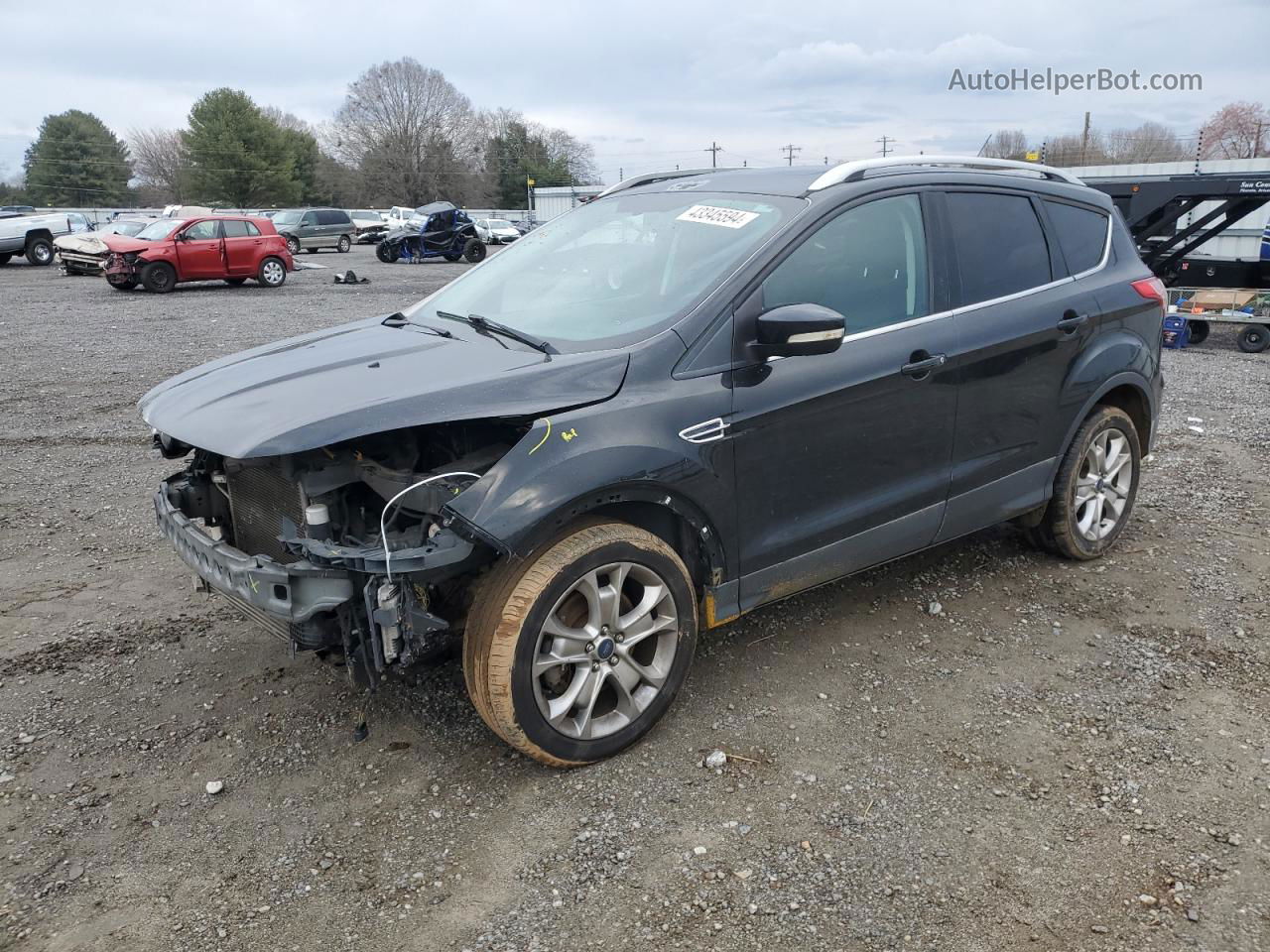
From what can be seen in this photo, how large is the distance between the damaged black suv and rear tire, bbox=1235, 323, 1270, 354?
1009 centimetres

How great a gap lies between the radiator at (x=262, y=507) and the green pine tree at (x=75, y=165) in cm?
8326

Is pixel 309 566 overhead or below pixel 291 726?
overhead

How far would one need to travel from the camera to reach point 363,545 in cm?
290

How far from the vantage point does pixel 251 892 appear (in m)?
2.69

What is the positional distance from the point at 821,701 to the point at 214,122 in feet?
266

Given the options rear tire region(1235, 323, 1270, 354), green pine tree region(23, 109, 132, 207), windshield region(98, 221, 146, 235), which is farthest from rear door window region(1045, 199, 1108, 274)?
green pine tree region(23, 109, 132, 207)

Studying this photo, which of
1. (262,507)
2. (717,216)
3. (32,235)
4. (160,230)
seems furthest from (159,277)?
(717,216)

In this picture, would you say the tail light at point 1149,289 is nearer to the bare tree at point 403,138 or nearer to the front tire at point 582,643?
the front tire at point 582,643

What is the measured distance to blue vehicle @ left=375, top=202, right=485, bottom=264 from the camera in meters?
30.5

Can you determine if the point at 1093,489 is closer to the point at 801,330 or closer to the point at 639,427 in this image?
the point at 801,330

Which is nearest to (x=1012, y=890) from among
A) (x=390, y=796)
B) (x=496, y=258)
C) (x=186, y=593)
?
(x=390, y=796)

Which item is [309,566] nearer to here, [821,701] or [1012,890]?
[821,701]

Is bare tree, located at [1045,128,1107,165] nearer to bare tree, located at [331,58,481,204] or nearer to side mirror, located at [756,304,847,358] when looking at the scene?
side mirror, located at [756,304,847,358]

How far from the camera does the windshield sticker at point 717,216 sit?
367cm
